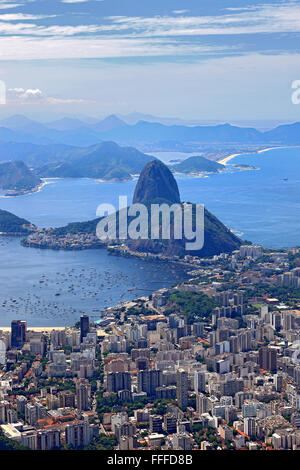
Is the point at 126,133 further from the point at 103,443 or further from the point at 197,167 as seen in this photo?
the point at 103,443

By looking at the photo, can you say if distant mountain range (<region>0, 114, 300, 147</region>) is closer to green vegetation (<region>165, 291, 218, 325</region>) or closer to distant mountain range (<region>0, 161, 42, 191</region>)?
distant mountain range (<region>0, 161, 42, 191</region>)

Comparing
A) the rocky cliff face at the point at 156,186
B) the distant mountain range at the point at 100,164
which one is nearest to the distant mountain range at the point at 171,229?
the rocky cliff face at the point at 156,186

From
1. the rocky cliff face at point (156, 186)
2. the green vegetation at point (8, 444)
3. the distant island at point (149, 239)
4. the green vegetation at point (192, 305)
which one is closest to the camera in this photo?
the green vegetation at point (8, 444)

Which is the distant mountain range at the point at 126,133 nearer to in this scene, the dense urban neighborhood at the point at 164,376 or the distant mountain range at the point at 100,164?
the distant mountain range at the point at 100,164

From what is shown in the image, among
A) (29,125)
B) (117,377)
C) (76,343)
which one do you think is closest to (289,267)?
(76,343)

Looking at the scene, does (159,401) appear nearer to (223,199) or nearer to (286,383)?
(286,383)
